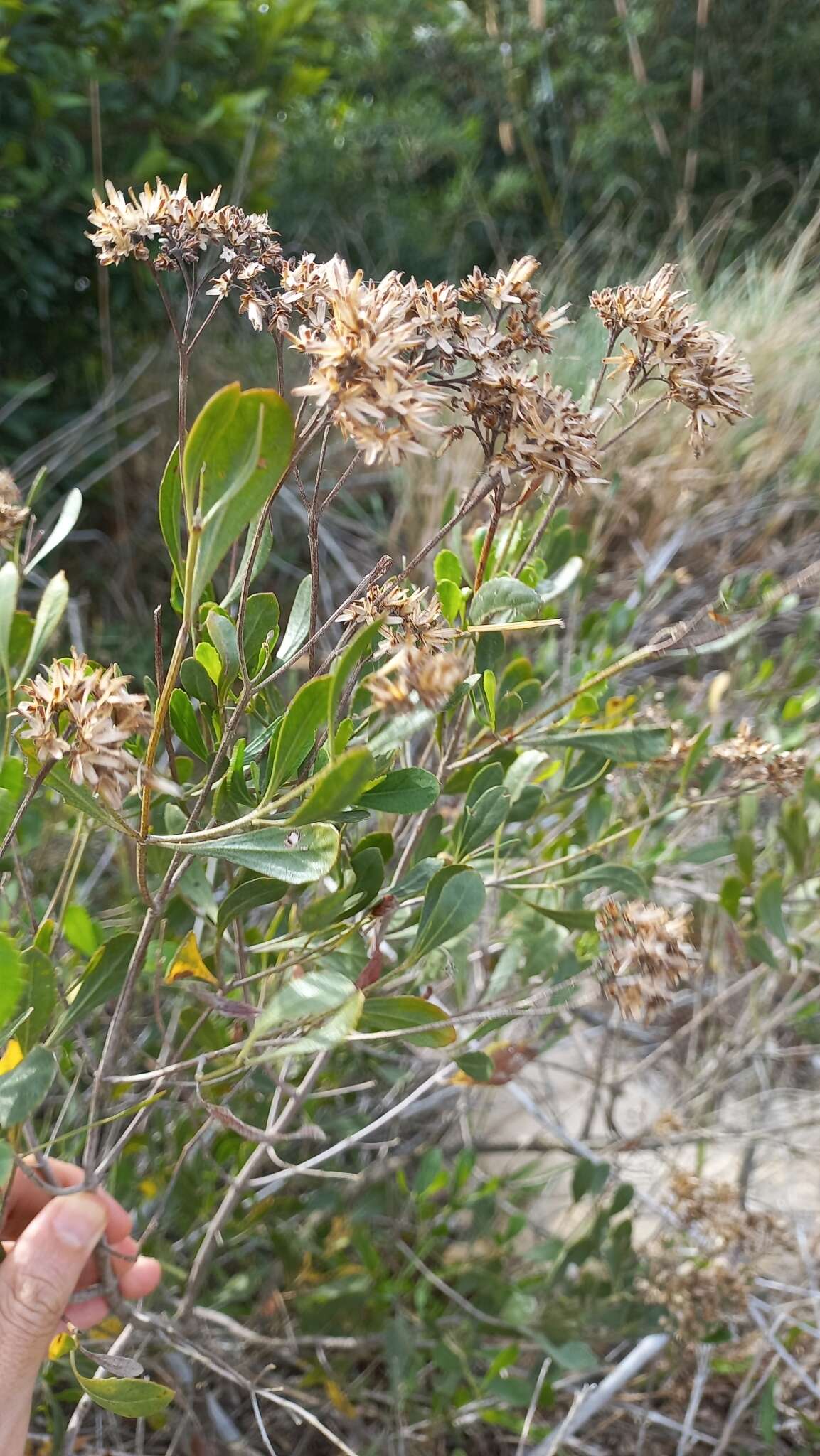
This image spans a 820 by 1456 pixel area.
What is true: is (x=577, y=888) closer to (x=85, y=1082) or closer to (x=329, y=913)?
(x=329, y=913)

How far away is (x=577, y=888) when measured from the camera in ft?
2.48

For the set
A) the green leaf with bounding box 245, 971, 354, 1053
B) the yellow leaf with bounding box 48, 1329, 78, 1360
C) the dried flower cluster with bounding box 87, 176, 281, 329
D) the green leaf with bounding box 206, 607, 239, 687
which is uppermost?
the dried flower cluster with bounding box 87, 176, 281, 329

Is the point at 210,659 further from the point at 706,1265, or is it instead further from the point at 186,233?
the point at 706,1265

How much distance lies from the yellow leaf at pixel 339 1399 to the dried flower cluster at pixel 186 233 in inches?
37.9

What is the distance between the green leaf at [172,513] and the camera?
18.8 inches

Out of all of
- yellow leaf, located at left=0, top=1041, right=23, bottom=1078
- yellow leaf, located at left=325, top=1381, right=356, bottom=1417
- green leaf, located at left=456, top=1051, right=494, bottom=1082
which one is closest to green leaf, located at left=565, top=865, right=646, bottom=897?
green leaf, located at left=456, top=1051, right=494, bottom=1082

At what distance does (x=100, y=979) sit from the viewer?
58 cm

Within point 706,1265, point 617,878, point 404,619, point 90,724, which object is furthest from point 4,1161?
point 706,1265

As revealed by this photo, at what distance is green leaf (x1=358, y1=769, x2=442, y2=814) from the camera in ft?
1.51

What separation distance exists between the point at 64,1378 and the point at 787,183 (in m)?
5.77

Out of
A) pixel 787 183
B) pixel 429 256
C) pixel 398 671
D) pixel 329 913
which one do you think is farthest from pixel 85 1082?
pixel 787 183

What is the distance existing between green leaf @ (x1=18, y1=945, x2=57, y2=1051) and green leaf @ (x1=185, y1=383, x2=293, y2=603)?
0.78 feet

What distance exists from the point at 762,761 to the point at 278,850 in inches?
15.5

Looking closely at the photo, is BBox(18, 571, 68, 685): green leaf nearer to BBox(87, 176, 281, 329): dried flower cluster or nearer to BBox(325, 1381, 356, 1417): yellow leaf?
BBox(87, 176, 281, 329): dried flower cluster
